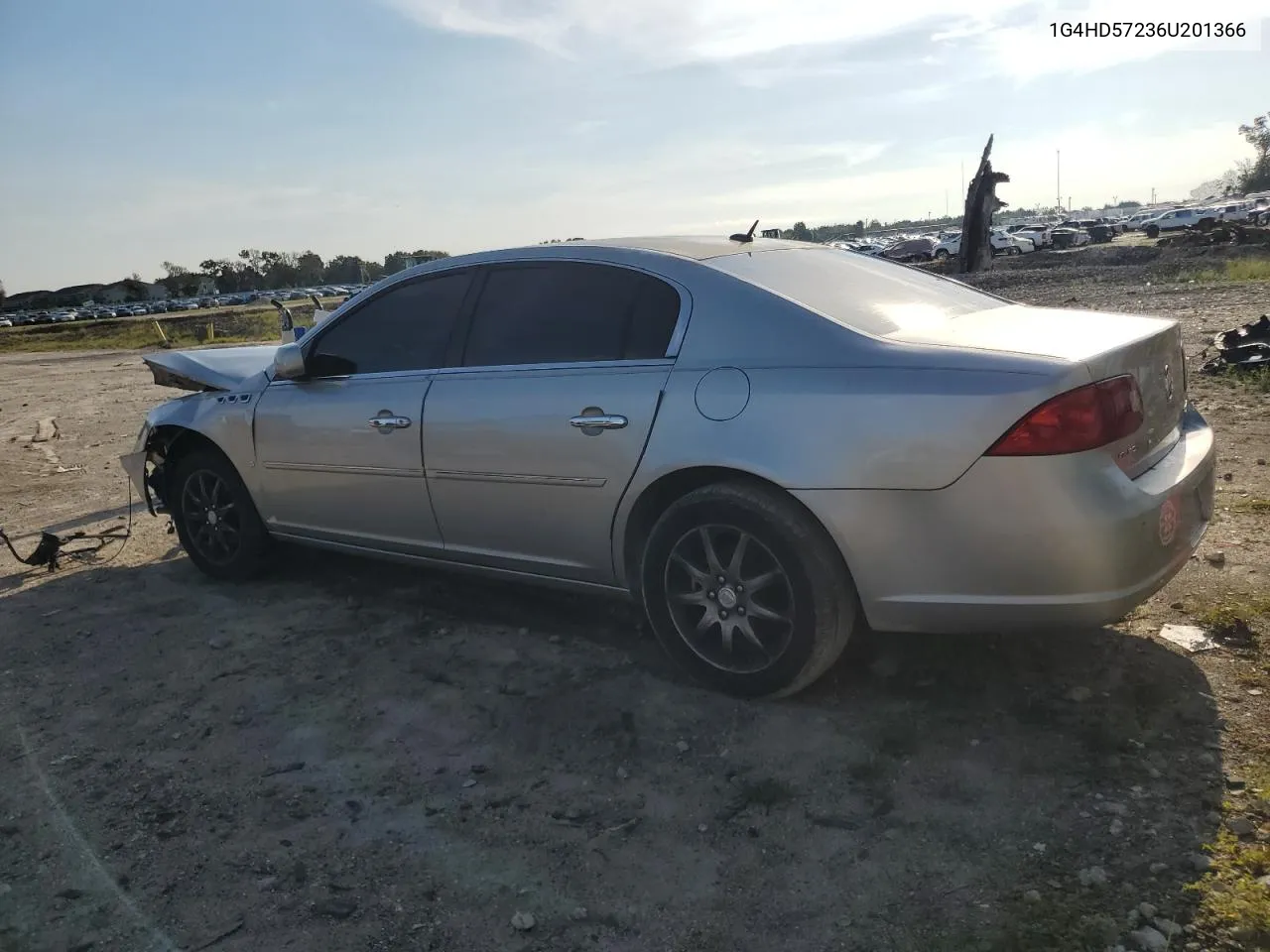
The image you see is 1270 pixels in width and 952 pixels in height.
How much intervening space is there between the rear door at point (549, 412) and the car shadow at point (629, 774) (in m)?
0.50

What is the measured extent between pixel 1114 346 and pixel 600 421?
169 centimetres

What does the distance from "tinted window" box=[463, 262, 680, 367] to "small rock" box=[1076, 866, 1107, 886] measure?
81.0 inches

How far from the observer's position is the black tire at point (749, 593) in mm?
3186

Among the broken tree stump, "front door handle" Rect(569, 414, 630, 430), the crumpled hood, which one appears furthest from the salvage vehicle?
the broken tree stump

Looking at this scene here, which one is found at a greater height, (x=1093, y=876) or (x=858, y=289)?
(x=858, y=289)

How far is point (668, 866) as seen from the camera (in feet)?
8.57

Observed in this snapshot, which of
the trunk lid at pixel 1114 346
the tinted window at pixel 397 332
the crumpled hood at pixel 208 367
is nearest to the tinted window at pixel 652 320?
the trunk lid at pixel 1114 346

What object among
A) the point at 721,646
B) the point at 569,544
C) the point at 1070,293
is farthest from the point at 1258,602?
the point at 1070,293

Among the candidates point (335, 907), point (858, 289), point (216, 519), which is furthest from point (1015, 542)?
point (216, 519)

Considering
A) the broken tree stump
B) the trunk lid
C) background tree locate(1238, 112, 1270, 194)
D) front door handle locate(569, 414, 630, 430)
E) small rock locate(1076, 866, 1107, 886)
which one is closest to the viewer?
small rock locate(1076, 866, 1107, 886)

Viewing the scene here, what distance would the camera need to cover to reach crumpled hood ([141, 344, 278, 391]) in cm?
537

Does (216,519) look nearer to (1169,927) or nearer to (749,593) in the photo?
(749,593)

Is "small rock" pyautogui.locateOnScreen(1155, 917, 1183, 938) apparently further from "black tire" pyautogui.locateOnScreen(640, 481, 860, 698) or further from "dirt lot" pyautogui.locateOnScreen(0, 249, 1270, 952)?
"black tire" pyautogui.locateOnScreen(640, 481, 860, 698)

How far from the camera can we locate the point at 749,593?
10.9 ft
